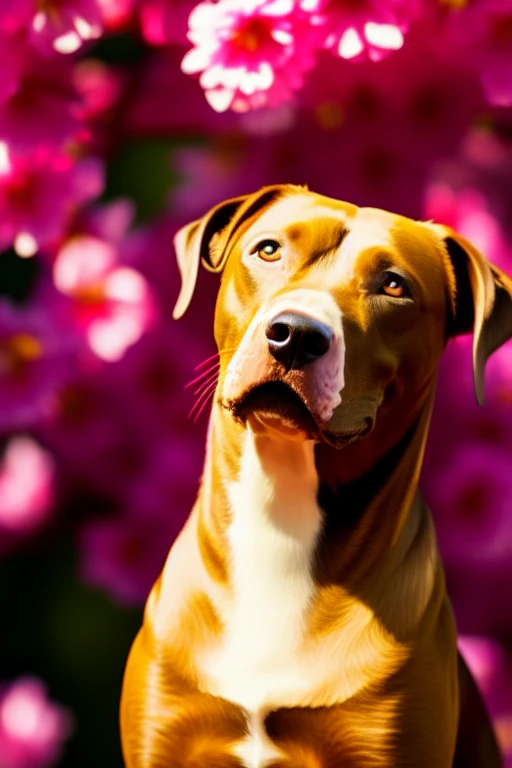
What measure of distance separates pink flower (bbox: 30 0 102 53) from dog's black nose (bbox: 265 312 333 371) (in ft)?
1.70

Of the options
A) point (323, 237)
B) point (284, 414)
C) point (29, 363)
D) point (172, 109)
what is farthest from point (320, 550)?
point (172, 109)

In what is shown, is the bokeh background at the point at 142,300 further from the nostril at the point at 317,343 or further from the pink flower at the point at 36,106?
the nostril at the point at 317,343

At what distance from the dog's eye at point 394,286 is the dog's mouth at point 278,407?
5.3 inches

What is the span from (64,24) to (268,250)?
0.43 m

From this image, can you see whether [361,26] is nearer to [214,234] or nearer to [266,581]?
[214,234]

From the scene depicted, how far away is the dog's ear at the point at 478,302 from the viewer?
106 centimetres

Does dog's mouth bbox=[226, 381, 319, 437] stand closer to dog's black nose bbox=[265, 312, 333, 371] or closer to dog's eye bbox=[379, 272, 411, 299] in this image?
dog's black nose bbox=[265, 312, 333, 371]

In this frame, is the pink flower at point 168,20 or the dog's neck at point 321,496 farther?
the pink flower at point 168,20

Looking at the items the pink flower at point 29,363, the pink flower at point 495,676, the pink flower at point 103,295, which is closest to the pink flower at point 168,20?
the pink flower at point 103,295

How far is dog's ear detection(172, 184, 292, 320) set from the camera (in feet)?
3.69

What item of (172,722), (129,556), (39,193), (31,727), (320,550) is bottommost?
(31,727)

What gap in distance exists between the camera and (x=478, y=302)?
3.51ft

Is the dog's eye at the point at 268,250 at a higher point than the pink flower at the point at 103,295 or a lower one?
higher

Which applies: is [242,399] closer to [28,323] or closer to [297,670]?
[297,670]
